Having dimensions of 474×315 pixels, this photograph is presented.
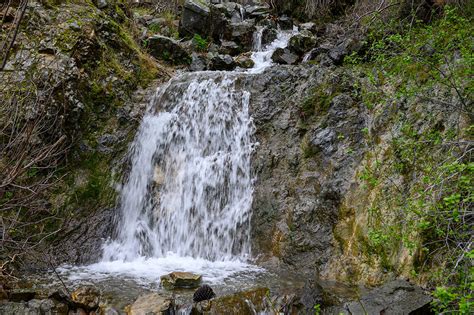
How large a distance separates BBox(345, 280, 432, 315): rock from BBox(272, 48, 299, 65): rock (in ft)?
26.1

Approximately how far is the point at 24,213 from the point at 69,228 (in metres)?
0.76

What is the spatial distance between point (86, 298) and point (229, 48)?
9.42 meters

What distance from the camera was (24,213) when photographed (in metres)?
6.41

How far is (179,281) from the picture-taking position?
5.16 meters

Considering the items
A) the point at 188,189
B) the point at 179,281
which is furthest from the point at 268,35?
the point at 179,281

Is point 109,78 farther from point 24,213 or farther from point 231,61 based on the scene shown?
point 231,61

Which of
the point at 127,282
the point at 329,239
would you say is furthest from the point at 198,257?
the point at 329,239

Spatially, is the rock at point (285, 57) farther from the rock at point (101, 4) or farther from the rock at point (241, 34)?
the rock at point (101, 4)

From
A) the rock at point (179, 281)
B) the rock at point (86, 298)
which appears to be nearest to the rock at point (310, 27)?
the rock at point (179, 281)

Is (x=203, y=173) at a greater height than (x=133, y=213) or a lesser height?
greater

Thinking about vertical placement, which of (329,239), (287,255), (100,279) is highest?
(329,239)

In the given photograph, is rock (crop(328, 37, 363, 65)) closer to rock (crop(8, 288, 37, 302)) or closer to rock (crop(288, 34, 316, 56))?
rock (crop(288, 34, 316, 56))

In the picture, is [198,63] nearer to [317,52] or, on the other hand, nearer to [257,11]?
[317,52]

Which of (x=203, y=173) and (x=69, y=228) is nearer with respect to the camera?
(x=69, y=228)
